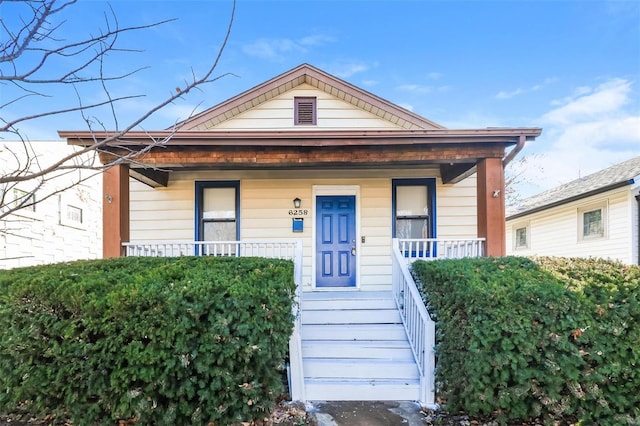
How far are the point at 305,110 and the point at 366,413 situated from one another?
6.24 meters

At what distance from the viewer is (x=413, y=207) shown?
7.45 metres

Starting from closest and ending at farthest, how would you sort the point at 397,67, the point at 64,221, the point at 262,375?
1. the point at 262,375
2. the point at 64,221
3. the point at 397,67

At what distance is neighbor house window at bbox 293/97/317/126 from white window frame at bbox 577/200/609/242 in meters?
9.39

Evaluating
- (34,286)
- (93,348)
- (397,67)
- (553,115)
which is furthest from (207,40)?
(553,115)

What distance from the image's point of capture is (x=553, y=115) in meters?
19.2

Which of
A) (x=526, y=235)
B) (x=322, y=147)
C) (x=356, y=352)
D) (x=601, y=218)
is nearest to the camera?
(x=356, y=352)

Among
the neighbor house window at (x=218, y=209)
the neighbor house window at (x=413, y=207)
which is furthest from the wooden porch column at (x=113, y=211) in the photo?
the neighbor house window at (x=413, y=207)

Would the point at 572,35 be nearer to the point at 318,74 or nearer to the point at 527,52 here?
the point at 527,52

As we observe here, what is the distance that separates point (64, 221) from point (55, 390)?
11.1 metres

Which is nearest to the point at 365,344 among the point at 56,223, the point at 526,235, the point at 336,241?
the point at 336,241

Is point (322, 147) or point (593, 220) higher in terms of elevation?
point (322, 147)

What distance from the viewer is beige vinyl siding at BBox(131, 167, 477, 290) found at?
7.30m

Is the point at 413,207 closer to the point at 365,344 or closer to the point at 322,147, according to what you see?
the point at 322,147

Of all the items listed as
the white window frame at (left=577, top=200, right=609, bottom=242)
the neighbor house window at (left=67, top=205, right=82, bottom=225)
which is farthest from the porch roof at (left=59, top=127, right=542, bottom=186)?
the neighbor house window at (left=67, top=205, right=82, bottom=225)
